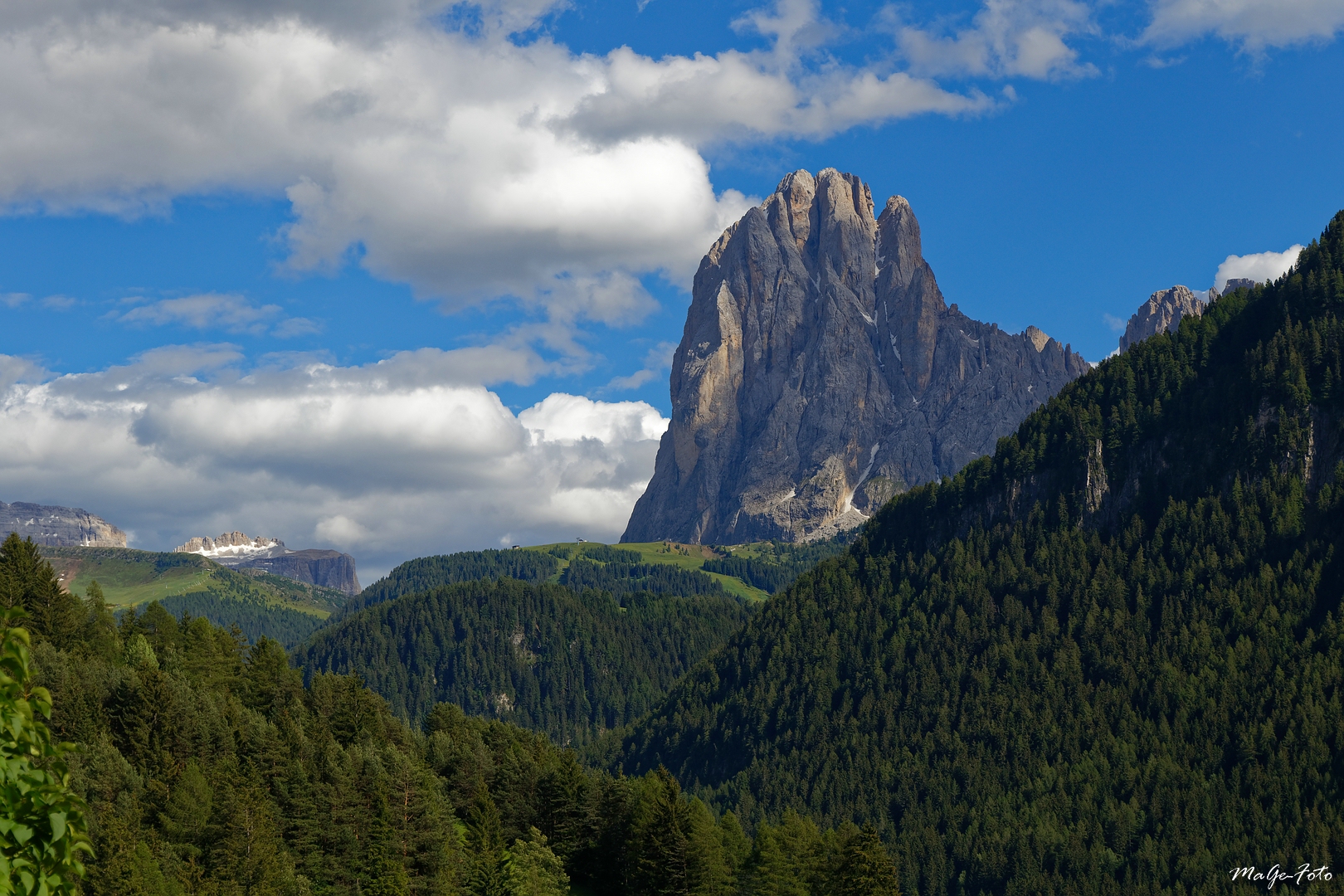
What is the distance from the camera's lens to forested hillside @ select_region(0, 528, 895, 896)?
3939 inches

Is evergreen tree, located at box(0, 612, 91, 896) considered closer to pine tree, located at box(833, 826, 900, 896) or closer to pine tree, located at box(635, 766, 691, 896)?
pine tree, located at box(635, 766, 691, 896)

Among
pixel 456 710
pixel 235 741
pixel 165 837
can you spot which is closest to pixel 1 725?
pixel 165 837

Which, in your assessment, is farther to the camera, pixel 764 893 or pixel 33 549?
pixel 33 549

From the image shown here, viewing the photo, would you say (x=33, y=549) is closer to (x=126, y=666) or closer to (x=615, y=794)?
(x=126, y=666)

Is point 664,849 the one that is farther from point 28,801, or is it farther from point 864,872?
point 28,801

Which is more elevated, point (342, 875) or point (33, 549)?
point (33, 549)

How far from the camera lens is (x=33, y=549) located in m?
150

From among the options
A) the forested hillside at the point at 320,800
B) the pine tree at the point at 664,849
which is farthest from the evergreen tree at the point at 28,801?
the pine tree at the point at 664,849

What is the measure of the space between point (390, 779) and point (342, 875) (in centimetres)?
934
